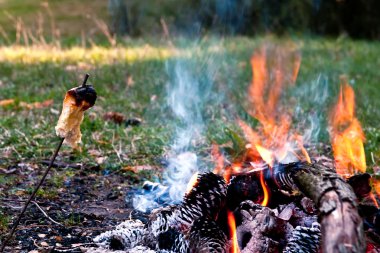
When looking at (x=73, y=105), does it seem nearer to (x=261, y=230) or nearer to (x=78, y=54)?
(x=261, y=230)

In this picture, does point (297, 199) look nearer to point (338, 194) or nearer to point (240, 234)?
point (240, 234)

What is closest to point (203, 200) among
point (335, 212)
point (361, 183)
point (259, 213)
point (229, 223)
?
point (229, 223)

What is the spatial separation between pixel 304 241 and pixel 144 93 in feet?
15.3

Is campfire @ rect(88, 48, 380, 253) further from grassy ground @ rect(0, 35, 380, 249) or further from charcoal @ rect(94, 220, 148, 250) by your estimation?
grassy ground @ rect(0, 35, 380, 249)

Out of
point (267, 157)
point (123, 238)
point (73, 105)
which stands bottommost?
point (123, 238)

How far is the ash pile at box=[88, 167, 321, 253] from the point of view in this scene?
255 centimetres

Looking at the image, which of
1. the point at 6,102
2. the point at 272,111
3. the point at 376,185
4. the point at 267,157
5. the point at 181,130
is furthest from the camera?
the point at 6,102

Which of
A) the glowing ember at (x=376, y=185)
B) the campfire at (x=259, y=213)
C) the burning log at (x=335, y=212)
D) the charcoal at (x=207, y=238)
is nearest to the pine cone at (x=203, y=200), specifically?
the campfire at (x=259, y=213)

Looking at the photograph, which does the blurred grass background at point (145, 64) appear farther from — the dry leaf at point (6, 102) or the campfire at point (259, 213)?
the campfire at point (259, 213)

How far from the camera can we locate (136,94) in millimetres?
6879

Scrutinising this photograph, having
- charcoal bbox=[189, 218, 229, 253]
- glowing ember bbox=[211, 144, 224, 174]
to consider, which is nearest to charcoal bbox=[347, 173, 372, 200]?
charcoal bbox=[189, 218, 229, 253]

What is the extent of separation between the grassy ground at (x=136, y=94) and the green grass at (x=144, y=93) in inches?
0.5

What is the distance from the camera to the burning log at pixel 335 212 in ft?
6.20

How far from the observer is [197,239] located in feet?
8.38
